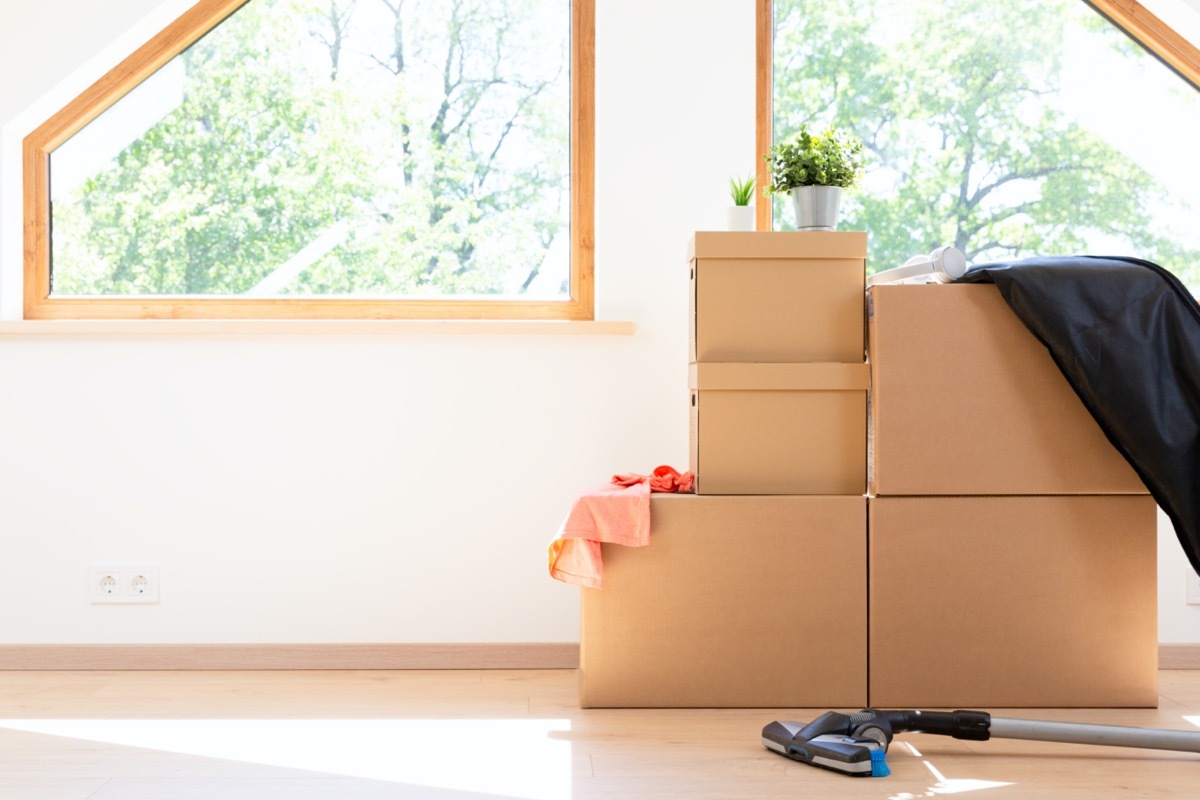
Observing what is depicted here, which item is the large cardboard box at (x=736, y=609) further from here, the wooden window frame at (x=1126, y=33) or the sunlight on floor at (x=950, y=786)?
the wooden window frame at (x=1126, y=33)

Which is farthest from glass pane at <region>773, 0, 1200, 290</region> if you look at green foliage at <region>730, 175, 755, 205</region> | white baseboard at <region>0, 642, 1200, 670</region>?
white baseboard at <region>0, 642, 1200, 670</region>

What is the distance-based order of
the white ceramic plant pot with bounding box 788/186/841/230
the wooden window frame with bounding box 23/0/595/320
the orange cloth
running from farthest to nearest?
the wooden window frame with bounding box 23/0/595/320 → the white ceramic plant pot with bounding box 788/186/841/230 → the orange cloth

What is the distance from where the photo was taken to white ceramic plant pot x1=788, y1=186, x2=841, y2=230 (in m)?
2.37

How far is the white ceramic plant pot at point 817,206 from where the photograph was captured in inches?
93.1

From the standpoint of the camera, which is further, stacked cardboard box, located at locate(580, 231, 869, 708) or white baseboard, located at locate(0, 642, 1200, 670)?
white baseboard, located at locate(0, 642, 1200, 670)

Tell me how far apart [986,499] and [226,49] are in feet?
6.90

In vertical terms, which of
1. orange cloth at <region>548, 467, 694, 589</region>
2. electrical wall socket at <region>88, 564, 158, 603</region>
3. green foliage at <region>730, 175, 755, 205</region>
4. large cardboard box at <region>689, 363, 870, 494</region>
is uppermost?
green foliage at <region>730, 175, 755, 205</region>

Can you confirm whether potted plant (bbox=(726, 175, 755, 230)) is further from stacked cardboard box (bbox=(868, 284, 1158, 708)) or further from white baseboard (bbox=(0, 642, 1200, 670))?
white baseboard (bbox=(0, 642, 1200, 670))

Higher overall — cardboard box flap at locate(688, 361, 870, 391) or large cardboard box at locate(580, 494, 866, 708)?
cardboard box flap at locate(688, 361, 870, 391)

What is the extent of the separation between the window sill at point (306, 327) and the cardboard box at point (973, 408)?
2.30 ft

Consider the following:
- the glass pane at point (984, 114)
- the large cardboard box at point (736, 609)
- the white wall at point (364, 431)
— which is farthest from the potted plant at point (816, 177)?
the large cardboard box at point (736, 609)

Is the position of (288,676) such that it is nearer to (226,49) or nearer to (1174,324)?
(226,49)

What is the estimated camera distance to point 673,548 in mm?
2271

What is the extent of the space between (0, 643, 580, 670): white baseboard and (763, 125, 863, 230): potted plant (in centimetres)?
116
